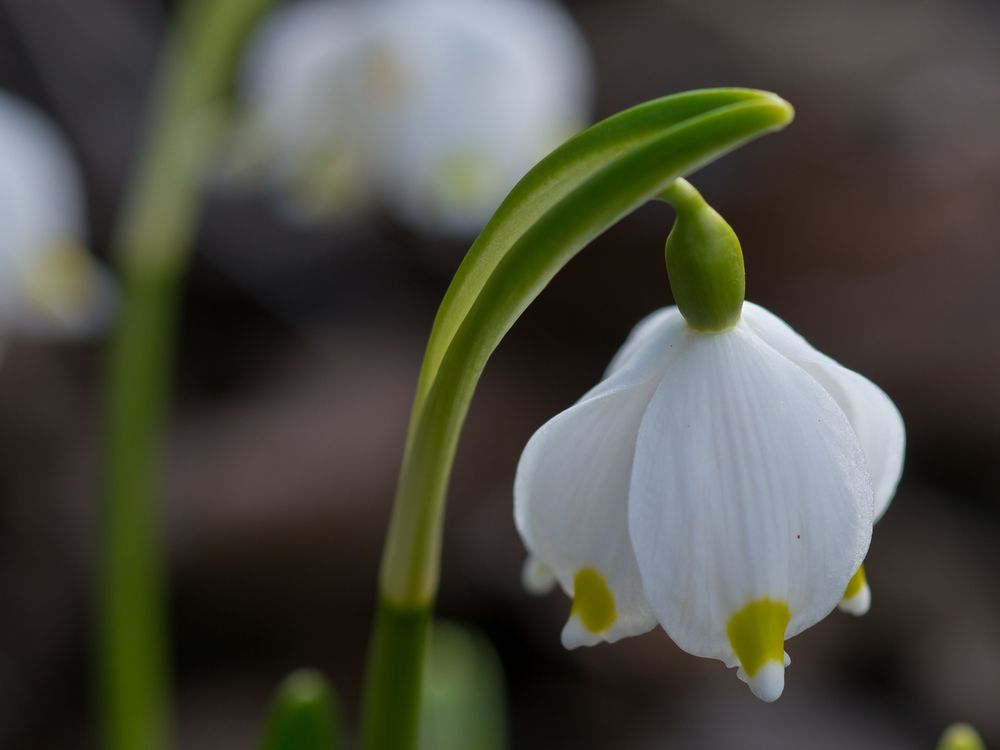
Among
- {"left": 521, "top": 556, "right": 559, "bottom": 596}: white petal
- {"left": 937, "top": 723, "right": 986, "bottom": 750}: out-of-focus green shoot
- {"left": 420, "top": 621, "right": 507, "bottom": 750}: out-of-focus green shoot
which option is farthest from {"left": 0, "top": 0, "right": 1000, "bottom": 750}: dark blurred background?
{"left": 521, "top": 556, "right": 559, "bottom": 596}: white petal

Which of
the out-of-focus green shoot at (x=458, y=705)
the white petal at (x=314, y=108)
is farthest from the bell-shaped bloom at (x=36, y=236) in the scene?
the out-of-focus green shoot at (x=458, y=705)

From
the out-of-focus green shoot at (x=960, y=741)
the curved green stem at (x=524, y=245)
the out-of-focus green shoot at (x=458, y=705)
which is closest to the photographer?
the curved green stem at (x=524, y=245)

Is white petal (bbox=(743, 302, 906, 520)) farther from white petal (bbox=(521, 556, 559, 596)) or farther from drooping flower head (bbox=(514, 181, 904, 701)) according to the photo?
white petal (bbox=(521, 556, 559, 596))

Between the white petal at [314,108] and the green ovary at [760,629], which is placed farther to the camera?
the white petal at [314,108]

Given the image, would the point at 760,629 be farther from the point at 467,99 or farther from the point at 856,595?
the point at 467,99

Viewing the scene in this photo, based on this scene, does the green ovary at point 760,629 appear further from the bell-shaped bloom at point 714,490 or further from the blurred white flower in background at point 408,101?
the blurred white flower in background at point 408,101

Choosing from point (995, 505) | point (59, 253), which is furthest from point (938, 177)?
point (59, 253)

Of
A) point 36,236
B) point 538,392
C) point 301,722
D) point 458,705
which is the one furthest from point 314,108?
point 538,392
